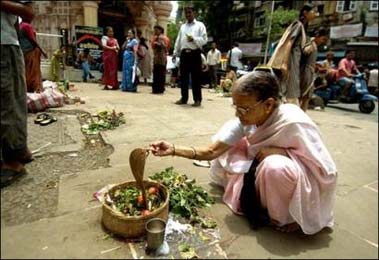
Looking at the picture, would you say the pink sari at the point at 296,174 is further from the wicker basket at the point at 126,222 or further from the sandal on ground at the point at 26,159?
the sandal on ground at the point at 26,159

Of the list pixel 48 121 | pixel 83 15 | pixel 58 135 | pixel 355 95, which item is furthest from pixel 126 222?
pixel 83 15

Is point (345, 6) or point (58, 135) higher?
point (345, 6)

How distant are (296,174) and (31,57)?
4566 millimetres

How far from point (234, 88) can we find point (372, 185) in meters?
0.87

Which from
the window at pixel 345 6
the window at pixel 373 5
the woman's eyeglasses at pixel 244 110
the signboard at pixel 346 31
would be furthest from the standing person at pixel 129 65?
the window at pixel 345 6

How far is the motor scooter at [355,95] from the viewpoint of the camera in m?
6.80

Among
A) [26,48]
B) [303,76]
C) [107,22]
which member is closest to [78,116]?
[26,48]

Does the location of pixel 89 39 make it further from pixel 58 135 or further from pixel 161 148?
pixel 161 148

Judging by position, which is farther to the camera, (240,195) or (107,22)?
(107,22)

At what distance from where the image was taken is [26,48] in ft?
15.0

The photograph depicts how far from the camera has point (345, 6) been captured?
1925 centimetres

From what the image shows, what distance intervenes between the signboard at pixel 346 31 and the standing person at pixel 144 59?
1411cm

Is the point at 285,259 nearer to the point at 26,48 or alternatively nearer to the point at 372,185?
the point at 372,185

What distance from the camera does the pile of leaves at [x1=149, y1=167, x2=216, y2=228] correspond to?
71.4 inches
